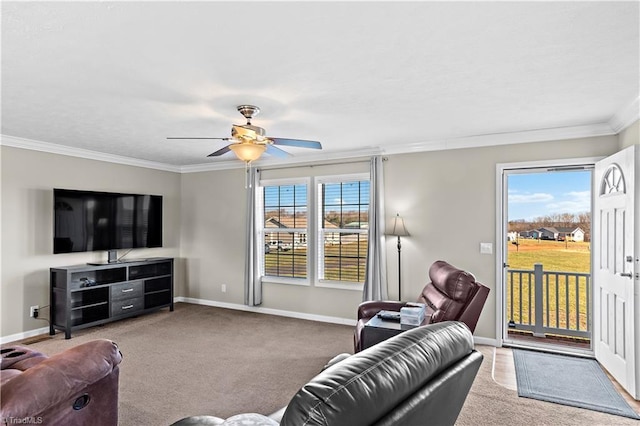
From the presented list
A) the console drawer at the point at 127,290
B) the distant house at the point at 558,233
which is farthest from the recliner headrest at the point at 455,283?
the console drawer at the point at 127,290

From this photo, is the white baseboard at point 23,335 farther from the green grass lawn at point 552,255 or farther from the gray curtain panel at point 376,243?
the green grass lawn at point 552,255

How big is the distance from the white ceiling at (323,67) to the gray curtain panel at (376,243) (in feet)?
3.17

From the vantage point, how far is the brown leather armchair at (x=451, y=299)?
3045 millimetres

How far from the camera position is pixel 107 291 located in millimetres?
4996

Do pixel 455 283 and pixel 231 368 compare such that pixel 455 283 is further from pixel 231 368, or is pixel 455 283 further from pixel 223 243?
pixel 223 243

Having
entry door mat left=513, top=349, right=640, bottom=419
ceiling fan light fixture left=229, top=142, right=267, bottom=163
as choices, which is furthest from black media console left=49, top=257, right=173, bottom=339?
entry door mat left=513, top=349, right=640, bottom=419

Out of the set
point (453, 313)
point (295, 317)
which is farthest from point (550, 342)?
point (295, 317)

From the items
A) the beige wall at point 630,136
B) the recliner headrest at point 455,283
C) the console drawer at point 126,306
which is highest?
the beige wall at point 630,136

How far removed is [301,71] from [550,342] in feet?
14.0

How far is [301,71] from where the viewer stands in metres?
2.47

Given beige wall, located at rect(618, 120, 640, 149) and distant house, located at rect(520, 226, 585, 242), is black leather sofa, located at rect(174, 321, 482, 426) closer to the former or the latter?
beige wall, located at rect(618, 120, 640, 149)

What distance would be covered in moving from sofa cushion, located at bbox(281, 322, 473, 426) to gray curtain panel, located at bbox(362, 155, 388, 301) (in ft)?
11.2

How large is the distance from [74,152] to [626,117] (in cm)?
633

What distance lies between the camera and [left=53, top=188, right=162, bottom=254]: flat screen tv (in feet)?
15.7
